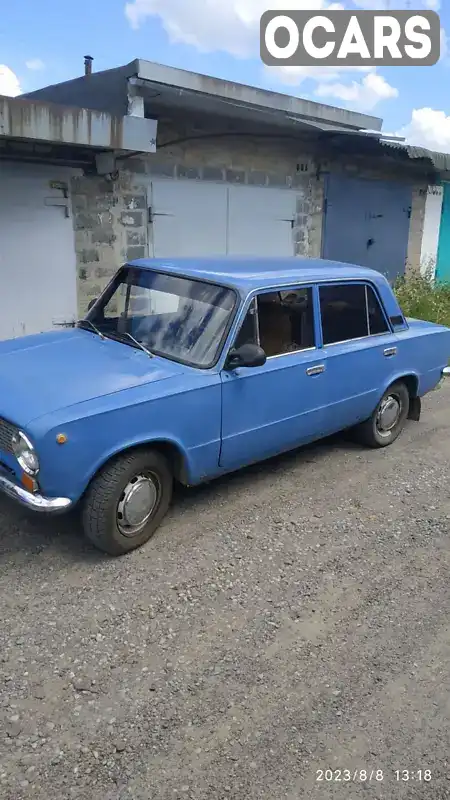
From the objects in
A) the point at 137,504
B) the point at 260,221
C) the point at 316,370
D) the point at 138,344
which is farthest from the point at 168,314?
the point at 260,221

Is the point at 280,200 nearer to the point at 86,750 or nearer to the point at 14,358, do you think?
the point at 14,358

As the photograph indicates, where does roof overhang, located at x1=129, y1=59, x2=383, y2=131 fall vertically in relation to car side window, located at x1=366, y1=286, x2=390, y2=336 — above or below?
above

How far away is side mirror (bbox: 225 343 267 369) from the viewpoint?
12.7ft

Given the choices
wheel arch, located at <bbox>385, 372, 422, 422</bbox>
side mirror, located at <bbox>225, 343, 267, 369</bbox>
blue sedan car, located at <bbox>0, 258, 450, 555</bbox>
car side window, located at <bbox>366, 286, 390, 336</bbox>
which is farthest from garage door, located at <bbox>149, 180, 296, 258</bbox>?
side mirror, located at <bbox>225, 343, 267, 369</bbox>

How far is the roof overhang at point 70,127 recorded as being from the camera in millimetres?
5410

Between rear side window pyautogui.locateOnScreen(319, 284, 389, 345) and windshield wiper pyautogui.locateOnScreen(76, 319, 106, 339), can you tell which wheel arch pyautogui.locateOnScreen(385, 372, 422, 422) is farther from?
windshield wiper pyautogui.locateOnScreen(76, 319, 106, 339)

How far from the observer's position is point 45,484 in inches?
128

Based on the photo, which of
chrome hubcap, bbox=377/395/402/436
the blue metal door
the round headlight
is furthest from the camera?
the blue metal door

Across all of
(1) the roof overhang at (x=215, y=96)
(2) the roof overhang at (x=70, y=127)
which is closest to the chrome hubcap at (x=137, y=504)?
(2) the roof overhang at (x=70, y=127)

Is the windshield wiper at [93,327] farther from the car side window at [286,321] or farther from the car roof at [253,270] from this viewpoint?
the car side window at [286,321]

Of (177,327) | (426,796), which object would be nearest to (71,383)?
(177,327)

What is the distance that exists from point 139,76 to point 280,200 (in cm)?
378
